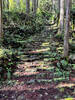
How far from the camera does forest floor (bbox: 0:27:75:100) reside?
389 centimetres

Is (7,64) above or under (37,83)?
above

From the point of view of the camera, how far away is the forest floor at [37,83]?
3.89 m

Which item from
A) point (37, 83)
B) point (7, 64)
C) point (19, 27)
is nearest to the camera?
point (37, 83)

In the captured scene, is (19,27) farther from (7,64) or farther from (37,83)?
(37,83)

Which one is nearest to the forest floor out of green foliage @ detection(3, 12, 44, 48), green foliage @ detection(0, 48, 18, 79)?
green foliage @ detection(0, 48, 18, 79)

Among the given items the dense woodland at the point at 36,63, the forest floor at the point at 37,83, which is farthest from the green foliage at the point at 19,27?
the forest floor at the point at 37,83

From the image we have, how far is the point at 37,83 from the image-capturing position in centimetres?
457

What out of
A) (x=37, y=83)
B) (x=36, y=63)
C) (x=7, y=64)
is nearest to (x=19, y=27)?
(x=36, y=63)

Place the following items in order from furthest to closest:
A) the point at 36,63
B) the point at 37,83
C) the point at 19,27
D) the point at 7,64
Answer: the point at 19,27 → the point at 36,63 → the point at 7,64 → the point at 37,83

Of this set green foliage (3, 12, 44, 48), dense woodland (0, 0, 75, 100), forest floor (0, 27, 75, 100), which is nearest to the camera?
forest floor (0, 27, 75, 100)

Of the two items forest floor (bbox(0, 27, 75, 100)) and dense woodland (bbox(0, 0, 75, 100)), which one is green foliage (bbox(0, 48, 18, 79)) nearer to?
dense woodland (bbox(0, 0, 75, 100))

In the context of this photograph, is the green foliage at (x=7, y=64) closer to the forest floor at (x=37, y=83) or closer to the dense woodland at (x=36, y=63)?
the dense woodland at (x=36, y=63)

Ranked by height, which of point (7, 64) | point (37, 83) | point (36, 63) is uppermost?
point (7, 64)

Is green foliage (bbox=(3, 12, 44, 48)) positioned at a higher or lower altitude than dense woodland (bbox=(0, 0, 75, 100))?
higher
